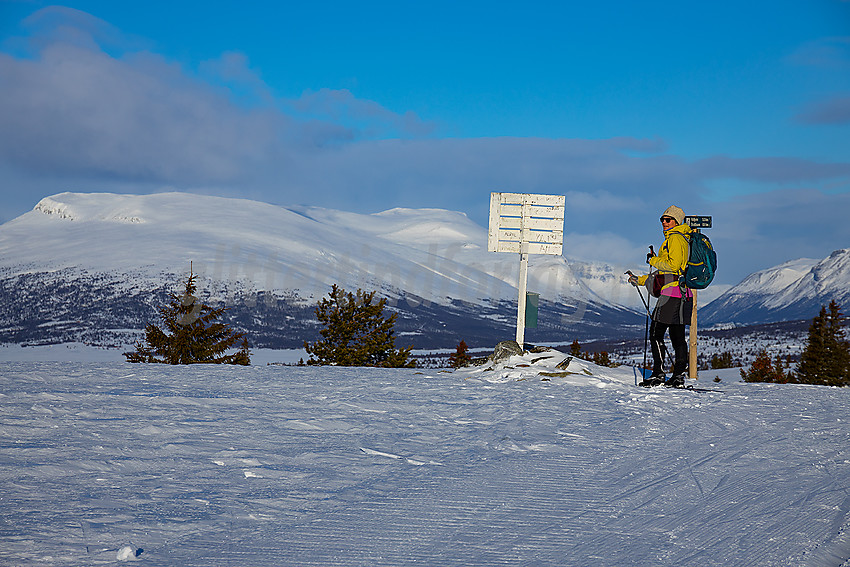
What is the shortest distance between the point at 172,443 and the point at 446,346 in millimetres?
180243

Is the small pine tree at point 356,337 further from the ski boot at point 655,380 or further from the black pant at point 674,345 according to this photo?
the black pant at point 674,345

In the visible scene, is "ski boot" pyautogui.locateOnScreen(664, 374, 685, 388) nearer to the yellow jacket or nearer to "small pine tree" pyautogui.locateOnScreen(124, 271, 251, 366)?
the yellow jacket

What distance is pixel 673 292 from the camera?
9.55 m

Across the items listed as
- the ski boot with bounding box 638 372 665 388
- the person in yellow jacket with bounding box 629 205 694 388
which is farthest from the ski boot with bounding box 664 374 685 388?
the ski boot with bounding box 638 372 665 388

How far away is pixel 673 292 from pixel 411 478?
6.15 metres

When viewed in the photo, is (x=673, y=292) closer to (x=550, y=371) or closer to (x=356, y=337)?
(x=550, y=371)

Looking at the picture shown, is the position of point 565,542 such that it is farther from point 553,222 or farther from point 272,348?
point 272,348

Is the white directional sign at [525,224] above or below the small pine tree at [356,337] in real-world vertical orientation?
above

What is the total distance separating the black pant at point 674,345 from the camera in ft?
31.9

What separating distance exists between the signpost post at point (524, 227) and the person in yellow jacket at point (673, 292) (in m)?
4.15

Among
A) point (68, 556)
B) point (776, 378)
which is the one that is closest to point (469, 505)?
point (68, 556)

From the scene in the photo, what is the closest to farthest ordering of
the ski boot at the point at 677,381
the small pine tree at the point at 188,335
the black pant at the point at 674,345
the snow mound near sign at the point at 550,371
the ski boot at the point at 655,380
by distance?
the black pant at the point at 674,345
the ski boot at the point at 677,381
the ski boot at the point at 655,380
the snow mound near sign at the point at 550,371
the small pine tree at the point at 188,335

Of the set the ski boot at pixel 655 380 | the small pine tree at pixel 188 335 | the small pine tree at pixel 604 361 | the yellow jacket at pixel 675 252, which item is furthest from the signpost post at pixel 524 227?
the small pine tree at pixel 188 335

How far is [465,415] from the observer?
7609mm
